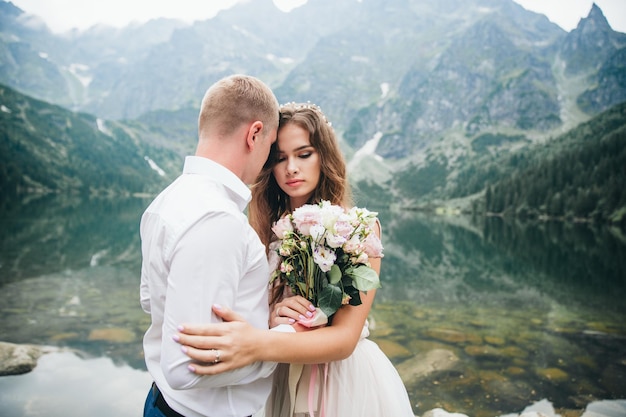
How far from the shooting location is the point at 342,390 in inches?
139

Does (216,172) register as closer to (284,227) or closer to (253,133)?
(253,133)

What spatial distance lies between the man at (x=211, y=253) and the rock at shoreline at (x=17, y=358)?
829 cm

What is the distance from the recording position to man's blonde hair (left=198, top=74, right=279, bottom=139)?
2.54m

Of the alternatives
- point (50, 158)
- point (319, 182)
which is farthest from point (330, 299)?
point (50, 158)

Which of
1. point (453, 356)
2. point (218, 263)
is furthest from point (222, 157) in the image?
point (453, 356)

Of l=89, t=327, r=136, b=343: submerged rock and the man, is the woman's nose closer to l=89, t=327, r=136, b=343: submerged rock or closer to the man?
the man

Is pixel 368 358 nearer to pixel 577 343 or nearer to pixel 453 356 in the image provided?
pixel 453 356

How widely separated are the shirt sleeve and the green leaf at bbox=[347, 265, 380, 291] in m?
1.01

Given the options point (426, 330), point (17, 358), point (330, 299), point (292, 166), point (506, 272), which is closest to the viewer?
point (330, 299)

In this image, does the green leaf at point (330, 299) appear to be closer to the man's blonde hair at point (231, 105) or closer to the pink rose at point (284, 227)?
the pink rose at point (284, 227)

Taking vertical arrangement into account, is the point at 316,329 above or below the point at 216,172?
below

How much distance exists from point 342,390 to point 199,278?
2084 mm

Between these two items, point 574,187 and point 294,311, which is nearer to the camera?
point 294,311

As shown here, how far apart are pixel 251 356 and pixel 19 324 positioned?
12.8 m
